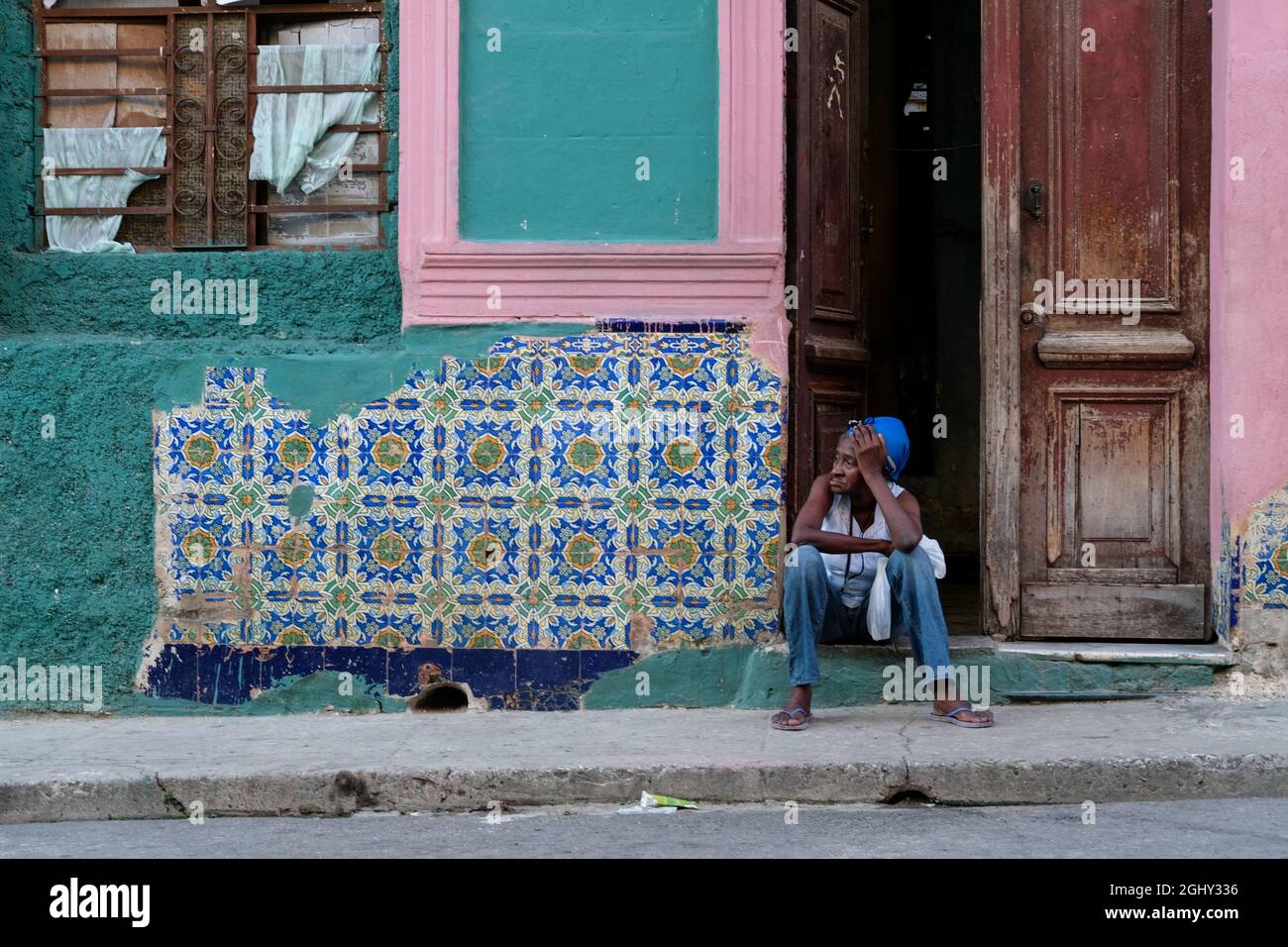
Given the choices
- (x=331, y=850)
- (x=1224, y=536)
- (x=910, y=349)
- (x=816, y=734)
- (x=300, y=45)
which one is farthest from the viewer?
(x=910, y=349)

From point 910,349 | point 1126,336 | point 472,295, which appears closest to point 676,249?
point 472,295

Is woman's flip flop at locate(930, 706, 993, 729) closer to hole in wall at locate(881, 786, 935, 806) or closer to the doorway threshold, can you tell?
the doorway threshold

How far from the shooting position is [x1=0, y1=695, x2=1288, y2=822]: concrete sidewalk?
17.5ft

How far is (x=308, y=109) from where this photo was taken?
696 centimetres

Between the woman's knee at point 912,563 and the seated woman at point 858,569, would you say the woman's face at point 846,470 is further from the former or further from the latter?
the woman's knee at point 912,563

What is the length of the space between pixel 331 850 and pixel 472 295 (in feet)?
8.43

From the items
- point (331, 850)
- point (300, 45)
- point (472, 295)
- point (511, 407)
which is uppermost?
point (300, 45)

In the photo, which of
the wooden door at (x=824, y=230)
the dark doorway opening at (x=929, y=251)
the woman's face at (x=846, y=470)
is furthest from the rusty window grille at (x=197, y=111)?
the dark doorway opening at (x=929, y=251)

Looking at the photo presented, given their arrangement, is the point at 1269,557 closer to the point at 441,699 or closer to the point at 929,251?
the point at 441,699

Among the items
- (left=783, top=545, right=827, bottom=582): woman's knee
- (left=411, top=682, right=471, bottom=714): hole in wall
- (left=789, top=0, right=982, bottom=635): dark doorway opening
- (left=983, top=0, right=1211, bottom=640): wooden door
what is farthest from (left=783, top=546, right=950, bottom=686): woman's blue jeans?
(left=789, top=0, right=982, bottom=635): dark doorway opening

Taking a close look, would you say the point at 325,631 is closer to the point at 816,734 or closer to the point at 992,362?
the point at 816,734

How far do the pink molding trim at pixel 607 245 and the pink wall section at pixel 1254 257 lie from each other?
1.73 metres

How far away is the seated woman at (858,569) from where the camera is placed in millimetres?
5965
